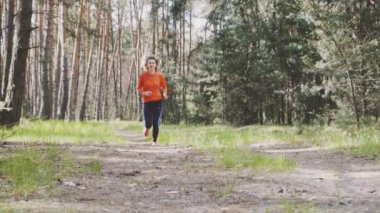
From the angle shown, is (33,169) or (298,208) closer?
(298,208)

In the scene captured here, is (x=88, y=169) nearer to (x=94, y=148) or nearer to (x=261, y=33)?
(x=94, y=148)

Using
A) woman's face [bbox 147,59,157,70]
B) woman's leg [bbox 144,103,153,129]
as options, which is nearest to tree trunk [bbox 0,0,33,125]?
woman's leg [bbox 144,103,153,129]

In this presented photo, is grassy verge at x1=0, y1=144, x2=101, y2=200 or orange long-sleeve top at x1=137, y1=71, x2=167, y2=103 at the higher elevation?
orange long-sleeve top at x1=137, y1=71, x2=167, y2=103

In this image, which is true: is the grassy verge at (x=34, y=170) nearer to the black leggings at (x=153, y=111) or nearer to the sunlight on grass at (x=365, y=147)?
the black leggings at (x=153, y=111)

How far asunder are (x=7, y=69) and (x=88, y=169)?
9252 mm

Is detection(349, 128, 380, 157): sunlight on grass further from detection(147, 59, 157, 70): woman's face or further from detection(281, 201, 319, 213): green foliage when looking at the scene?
detection(147, 59, 157, 70): woman's face

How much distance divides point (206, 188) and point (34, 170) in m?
1.94

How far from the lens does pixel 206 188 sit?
5.18 meters

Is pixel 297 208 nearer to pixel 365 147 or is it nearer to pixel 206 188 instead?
pixel 206 188

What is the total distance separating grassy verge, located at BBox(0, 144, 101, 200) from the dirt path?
19cm

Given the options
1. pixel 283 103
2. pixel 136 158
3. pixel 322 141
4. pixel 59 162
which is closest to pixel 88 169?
pixel 59 162

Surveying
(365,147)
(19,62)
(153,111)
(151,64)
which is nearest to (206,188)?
(365,147)

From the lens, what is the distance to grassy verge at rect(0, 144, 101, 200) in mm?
4754

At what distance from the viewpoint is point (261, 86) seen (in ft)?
72.5
